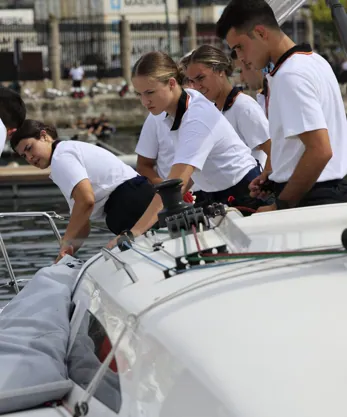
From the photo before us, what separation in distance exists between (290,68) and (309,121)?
0.25 metres

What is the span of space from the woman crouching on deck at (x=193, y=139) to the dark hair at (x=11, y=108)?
971 mm

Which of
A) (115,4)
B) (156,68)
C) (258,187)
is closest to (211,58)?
(156,68)

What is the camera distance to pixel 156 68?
16.0 ft

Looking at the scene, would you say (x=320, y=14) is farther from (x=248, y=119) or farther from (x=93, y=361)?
(x=93, y=361)

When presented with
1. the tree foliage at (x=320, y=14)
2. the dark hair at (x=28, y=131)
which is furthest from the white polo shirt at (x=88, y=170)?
the tree foliage at (x=320, y=14)

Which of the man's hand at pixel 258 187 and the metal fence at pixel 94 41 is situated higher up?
the man's hand at pixel 258 187

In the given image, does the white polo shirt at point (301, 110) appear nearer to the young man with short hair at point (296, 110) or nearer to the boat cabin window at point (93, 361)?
the young man with short hair at point (296, 110)

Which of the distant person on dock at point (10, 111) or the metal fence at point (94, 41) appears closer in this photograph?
the distant person on dock at point (10, 111)

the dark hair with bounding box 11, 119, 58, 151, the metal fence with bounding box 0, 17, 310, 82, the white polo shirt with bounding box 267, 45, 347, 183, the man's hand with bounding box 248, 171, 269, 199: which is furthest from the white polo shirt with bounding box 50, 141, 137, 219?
the metal fence with bounding box 0, 17, 310, 82

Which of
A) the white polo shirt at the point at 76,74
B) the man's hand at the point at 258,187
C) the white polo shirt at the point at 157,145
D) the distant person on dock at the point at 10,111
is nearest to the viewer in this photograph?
the man's hand at the point at 258,187

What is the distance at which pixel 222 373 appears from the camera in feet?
7.63

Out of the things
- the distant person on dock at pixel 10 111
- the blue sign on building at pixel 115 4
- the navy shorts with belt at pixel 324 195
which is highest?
the distant person on dock at pixel 10 111

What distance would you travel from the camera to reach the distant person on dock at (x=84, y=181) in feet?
18.1

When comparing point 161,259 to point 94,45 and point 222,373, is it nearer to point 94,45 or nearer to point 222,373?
point 222,373
